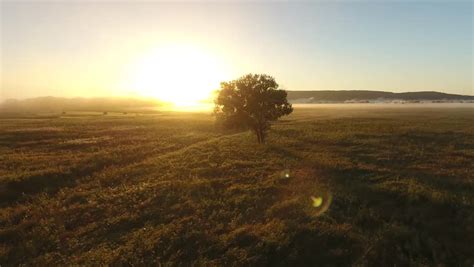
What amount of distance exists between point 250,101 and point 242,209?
26148 millimetres

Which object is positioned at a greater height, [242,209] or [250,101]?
[250,101]

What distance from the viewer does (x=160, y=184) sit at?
27.4 meters

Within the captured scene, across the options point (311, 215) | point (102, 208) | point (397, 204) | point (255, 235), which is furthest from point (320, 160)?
point (102, 208)

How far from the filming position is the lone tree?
46.2 metres

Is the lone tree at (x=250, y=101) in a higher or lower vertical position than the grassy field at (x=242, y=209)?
higher

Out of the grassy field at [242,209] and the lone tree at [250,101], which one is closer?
the grassy field at [242,209]

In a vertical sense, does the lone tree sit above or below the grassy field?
above

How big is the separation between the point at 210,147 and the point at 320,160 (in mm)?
16782

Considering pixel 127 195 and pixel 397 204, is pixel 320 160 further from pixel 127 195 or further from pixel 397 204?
pixel 127 195

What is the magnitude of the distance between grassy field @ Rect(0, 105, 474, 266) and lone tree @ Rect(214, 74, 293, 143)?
909 cm

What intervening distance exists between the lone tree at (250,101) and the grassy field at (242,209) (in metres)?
9.09

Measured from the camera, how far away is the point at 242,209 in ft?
71.2

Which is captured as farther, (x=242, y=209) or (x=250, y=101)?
(x=250, y=101)

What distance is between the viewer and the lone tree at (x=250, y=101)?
46250mm
